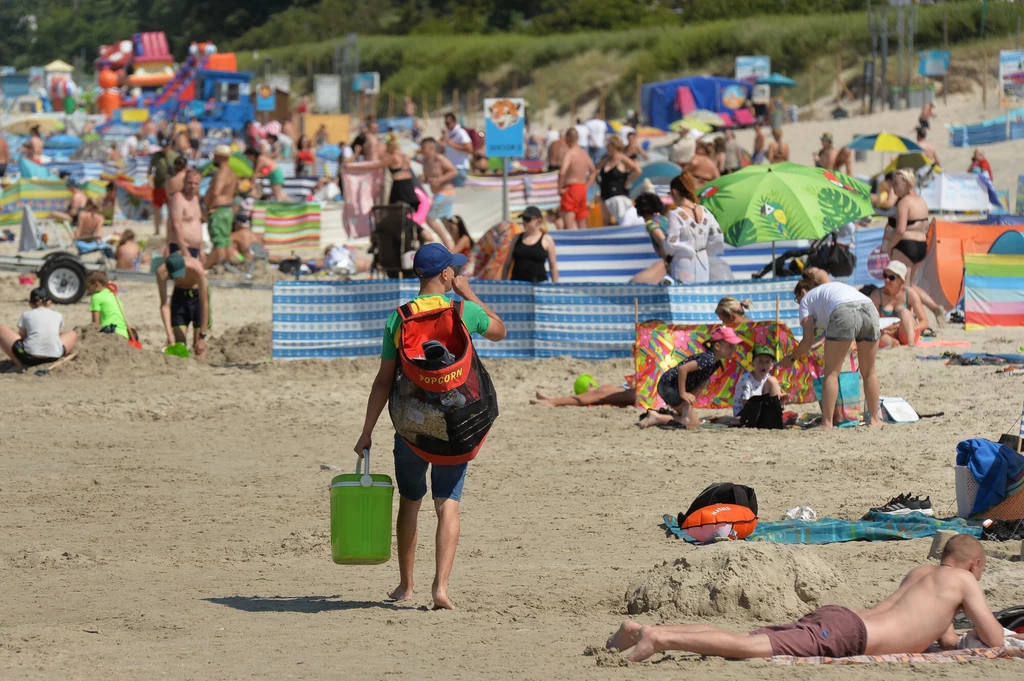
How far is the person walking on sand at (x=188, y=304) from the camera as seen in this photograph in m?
12.7

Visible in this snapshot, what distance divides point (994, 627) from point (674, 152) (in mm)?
15843

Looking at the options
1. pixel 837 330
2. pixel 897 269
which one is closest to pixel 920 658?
pixel 837 330

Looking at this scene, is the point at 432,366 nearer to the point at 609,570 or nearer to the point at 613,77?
the point at 609,570

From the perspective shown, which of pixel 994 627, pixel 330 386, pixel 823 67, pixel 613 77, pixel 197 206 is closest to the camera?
pixel 994 627

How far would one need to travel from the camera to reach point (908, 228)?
12922 millimetres

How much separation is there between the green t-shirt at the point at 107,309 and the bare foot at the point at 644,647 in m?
9.17

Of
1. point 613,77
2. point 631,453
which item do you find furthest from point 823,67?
point 631,453

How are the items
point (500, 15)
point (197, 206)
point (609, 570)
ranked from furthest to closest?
point (500, 15), point (197, 206), point (609, 570)

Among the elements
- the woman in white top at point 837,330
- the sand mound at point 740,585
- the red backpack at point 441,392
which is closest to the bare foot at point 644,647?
the sand mound at point 740,585

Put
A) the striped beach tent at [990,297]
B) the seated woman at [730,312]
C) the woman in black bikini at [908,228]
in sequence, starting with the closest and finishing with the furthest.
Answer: the seated woman at [730,312] → the woman in black bikini at [908,228] → the striped beach tent at [990,297]

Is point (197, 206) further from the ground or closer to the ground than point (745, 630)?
further from the ground

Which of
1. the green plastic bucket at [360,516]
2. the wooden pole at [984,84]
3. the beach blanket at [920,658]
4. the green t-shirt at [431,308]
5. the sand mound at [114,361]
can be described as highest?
the wooden pole at [984,84]

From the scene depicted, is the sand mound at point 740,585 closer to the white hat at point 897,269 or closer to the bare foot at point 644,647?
the bare foot at point 644,647

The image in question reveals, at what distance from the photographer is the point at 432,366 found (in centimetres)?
520
